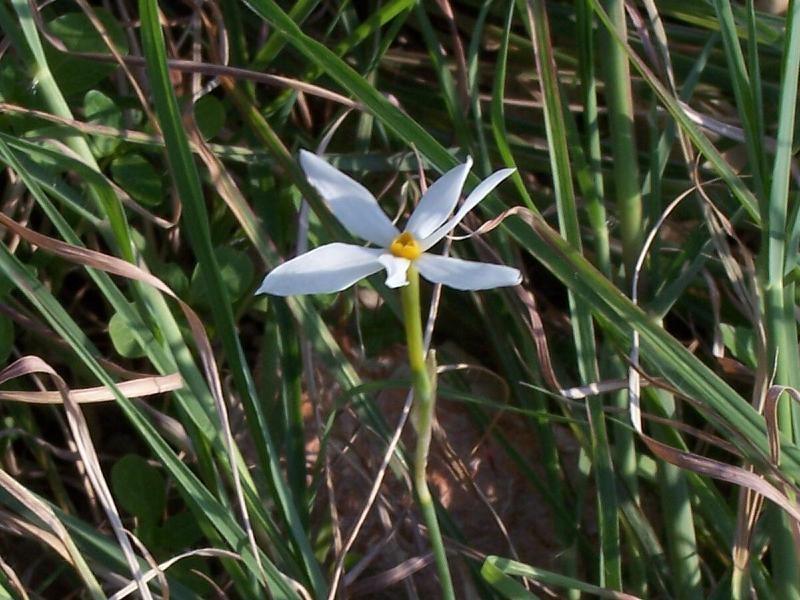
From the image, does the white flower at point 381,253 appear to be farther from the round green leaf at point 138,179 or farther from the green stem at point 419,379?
the round green leaf at point 138,179

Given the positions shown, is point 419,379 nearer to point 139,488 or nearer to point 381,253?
point 381,253

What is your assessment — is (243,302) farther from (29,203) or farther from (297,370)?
(29,203)

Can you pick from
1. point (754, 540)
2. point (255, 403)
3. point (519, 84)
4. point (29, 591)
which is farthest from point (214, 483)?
point (519, 84)

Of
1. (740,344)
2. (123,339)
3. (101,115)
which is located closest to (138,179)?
(101,115)

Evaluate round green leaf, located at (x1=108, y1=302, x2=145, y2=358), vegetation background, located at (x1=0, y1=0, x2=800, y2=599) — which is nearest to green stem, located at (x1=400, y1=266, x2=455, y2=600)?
vegetation background, located at (x1=0, y1=0, x2=800, y2=599)

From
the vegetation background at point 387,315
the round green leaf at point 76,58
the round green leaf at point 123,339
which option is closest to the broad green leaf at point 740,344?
the vegetation background at point 387,315

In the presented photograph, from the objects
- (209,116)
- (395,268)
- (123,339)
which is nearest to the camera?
(395,268)

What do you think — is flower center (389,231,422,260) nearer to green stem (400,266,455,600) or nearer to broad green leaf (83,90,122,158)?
green stem (400,266,455,600)
